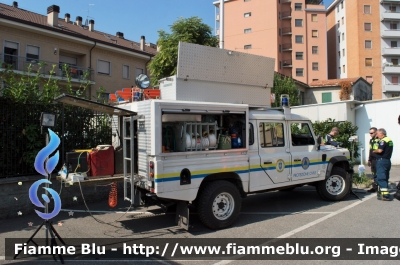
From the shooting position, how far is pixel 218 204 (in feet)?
18.9

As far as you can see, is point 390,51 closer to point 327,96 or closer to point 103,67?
point 327,96

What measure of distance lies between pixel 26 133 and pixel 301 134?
633 cm

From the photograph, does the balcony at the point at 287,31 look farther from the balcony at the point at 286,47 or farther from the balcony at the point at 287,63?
the balcony at the point at 287,63

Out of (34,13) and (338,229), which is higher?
(34,13)

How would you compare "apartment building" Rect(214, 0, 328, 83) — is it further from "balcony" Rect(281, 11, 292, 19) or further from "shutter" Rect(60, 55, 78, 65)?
"shutter" Rect(60, 55, 78, 65)

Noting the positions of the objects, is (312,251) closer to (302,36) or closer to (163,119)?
(163,119)

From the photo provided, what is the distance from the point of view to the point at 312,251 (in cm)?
464

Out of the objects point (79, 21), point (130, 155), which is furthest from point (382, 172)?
point (79, 21)

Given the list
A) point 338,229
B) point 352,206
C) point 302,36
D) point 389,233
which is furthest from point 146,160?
point 302,36

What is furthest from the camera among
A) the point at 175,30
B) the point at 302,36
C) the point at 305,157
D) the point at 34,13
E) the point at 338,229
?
the point at 302,36

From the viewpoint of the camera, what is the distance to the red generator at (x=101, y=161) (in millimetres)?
5574

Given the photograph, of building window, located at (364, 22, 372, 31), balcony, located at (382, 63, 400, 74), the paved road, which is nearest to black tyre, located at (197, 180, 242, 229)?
the paved road

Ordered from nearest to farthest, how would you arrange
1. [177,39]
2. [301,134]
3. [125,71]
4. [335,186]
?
[301,134]
[335,186]
[177,39]
[125,71]

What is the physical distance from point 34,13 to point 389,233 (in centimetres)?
2881
